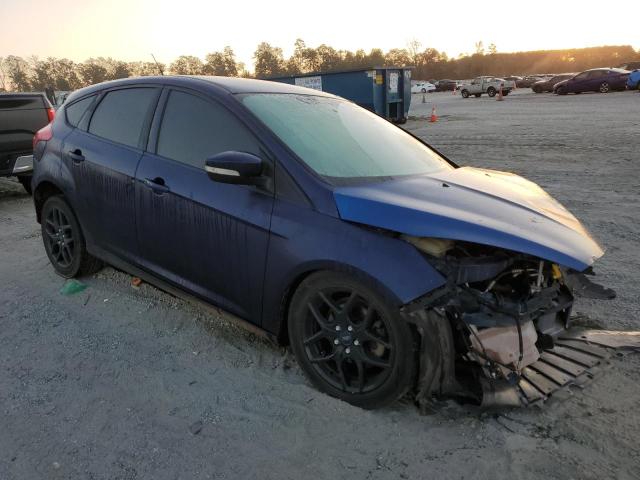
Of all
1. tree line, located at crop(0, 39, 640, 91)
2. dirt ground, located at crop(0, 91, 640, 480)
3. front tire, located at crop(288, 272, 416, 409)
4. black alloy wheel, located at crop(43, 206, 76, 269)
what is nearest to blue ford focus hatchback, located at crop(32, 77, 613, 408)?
front tire, located at crop(288, 272, 416, 409)

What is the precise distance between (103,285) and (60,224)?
0.65 metres

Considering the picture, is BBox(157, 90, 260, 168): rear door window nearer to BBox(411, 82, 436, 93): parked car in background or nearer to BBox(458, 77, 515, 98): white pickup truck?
BBox(458, 77, 515, 98): white pickup truck

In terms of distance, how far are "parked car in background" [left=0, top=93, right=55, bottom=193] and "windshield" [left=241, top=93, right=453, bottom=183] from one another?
6188mm

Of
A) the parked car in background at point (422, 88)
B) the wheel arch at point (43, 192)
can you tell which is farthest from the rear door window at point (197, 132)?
the parked car in background at point (422, 88)

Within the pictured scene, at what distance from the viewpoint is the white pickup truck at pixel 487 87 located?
37219 mm

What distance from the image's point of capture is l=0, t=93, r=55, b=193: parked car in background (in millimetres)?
7547

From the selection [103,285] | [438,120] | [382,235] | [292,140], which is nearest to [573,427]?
[382,235]

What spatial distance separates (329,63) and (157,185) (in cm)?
10165

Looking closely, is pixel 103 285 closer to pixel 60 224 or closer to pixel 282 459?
pixel 60 224

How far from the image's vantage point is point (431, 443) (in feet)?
7.54

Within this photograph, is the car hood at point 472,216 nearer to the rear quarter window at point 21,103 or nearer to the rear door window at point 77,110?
the rear door window at point 77,110

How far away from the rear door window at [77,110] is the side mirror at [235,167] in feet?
6.72

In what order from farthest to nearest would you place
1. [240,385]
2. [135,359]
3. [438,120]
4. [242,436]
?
[438,120] → [135,359] → [240,385] → [242,436]

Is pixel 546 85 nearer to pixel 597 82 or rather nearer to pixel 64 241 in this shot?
pixel 597 82
